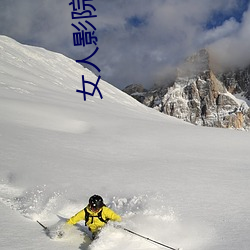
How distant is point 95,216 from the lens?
5910mm

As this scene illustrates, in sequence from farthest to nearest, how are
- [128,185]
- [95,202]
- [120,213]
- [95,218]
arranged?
[128,185] → [120,213] → [95,218] → [95,202]

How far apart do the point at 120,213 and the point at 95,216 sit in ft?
3.04

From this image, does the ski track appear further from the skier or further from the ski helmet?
the ski helmet

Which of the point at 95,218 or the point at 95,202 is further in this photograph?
the point at 95,218

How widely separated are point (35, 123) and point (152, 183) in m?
9.44

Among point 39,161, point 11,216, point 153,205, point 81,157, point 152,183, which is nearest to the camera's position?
point 11,216

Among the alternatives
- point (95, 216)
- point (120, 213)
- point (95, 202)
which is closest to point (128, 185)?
point (120, 213)

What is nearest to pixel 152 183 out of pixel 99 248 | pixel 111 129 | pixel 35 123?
pixel 99 248

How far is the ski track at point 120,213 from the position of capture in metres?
5.45

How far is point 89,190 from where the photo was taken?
779 cm

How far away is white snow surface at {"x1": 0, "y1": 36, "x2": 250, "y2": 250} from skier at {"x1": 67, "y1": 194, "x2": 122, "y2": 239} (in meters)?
0.19

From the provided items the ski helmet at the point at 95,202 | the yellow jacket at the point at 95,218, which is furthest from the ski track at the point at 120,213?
the ski helmet at the point at 95,202

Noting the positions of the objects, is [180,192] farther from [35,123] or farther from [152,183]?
[35,123]

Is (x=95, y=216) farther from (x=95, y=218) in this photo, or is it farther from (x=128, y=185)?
(x=128, y=185)
